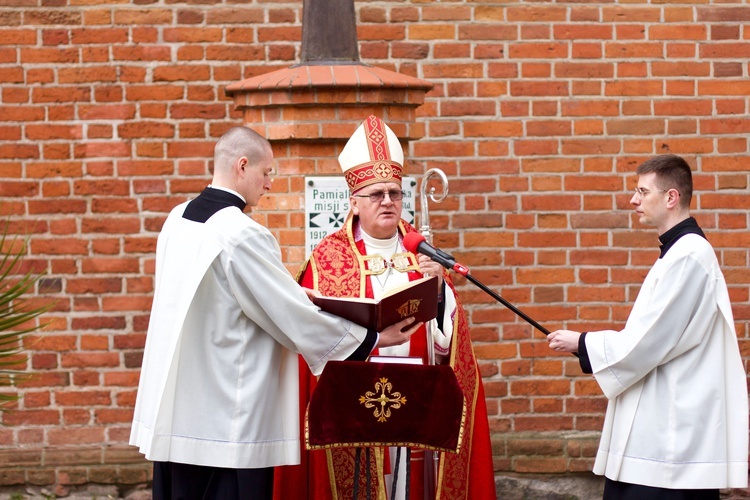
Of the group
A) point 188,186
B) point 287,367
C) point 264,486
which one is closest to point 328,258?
point 287,367

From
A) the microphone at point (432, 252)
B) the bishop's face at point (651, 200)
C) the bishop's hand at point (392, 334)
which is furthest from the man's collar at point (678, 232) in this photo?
the bishop's hand at point (392, 334)

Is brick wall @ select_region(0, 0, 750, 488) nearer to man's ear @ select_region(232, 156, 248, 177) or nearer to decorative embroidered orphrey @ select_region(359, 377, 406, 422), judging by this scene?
man's ear @ select_region(232, 156, 248, 177)

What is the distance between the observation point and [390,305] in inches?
164

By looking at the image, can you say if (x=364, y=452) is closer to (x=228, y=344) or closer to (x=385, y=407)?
(x=385, y=407)

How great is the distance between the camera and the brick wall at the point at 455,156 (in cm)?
616

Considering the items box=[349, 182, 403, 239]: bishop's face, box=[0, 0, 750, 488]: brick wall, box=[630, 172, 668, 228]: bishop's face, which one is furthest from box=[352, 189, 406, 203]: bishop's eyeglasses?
box=[0, 0, 750, 488]: brick wall

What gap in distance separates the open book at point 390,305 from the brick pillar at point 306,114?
114 centimetres

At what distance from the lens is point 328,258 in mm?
4824

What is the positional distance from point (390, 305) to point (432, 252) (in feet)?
0.89

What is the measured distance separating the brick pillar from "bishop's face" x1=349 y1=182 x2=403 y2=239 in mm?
578

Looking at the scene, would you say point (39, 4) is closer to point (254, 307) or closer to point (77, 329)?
point (77, 329)

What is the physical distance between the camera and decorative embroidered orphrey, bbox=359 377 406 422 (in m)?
4.19

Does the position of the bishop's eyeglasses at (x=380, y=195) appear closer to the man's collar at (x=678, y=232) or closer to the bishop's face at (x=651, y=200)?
the bishop's face at (x=651, y=200)

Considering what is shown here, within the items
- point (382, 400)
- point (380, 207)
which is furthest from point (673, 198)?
point (382, 400)
